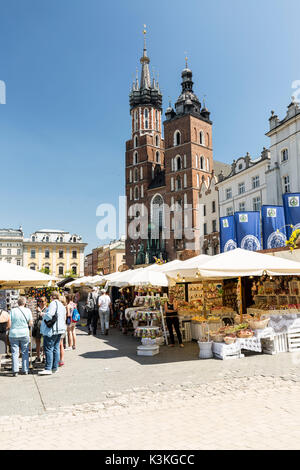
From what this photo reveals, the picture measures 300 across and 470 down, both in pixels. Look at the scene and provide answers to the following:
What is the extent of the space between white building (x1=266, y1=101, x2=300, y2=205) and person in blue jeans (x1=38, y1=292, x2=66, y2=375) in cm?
2031

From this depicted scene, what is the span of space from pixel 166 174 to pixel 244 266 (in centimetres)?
4792

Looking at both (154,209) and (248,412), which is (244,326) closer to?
(248,412)

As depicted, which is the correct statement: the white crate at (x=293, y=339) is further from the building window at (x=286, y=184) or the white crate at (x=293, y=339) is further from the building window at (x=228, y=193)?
the building window at (x=228, y=193)

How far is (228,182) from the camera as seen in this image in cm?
3681

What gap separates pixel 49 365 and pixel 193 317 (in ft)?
18.5

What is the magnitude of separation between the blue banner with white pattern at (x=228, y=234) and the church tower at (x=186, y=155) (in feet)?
84.4

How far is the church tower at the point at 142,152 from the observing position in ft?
205

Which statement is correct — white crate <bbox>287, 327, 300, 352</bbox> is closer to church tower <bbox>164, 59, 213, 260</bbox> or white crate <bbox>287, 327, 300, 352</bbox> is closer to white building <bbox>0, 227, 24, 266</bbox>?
church tower <bbox>164, 59, 213, 260</bbox>

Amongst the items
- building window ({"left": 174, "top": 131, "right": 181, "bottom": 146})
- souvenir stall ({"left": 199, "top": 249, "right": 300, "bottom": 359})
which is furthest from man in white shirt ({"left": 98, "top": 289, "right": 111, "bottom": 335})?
building window ({"left": 174, "top": 131, "right": 181, "bottom": 146})

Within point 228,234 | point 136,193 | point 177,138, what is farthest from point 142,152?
point 228,234

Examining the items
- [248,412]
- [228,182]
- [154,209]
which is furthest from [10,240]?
[248,412]

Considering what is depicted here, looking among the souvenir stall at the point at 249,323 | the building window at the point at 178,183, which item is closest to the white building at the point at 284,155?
the souvenir stall at the point at 249,323

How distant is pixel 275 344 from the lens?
10016mm

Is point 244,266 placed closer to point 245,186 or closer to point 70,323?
point 70,323
